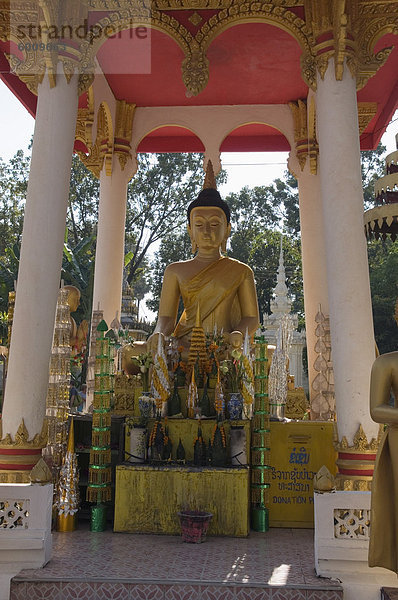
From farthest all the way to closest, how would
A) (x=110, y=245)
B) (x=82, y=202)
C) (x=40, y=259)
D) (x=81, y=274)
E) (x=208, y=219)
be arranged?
1. (x=82, y=202)
2. (x=81, y=274)
3. (x=110, y=245)
4. (x=208, y=219)
5. (x=40, y=259)

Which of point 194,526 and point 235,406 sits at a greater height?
point 235,406

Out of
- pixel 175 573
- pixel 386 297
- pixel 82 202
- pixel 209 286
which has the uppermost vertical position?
pixel 82 202

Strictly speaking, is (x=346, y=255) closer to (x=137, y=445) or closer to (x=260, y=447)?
(x=260, y=447)

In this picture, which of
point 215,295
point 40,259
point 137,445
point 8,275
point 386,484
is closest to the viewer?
point 386,484

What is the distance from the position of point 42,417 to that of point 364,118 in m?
5.99

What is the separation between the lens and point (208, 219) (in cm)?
747

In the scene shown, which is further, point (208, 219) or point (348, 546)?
point (208, 219)

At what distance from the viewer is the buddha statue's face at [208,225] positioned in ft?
24.5

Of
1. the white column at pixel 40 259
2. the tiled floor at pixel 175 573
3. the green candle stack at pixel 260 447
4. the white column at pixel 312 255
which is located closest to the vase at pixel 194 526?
the tiled floor at pixel 175 573

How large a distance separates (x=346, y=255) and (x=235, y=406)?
67.4 inches

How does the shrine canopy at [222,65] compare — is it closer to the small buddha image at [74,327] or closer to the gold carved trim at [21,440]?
the small buddha image at [74,327]

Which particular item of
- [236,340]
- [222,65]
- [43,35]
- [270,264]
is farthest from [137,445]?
[270,264]

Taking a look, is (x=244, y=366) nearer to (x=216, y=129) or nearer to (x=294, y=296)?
(x=216, y=129)

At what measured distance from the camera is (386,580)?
3916 mm
